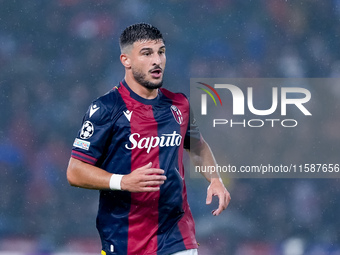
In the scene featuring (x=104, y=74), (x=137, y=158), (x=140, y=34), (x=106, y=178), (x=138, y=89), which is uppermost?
(x=104, y=74)

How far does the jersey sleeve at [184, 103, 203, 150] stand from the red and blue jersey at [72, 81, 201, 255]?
0.90 ft

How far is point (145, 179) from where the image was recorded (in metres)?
2.79

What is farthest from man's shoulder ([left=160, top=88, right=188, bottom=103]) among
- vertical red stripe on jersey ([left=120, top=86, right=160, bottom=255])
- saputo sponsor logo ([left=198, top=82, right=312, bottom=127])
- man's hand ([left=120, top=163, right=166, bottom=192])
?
saputo sponsor logo ([left=198, top=82, right=312, bottom=127])

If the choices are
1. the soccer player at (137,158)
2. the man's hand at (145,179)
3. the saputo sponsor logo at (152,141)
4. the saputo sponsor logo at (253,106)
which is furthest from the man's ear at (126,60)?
the saputo sponsor logo at (253,106)

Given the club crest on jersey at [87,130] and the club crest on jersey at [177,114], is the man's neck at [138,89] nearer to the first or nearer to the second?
the club crest on jersey at [177,114]

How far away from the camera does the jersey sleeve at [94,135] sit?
10.2ft

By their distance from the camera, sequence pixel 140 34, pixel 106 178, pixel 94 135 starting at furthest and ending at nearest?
pixel 140 34 → pixel 94 135 → pixel 106 178

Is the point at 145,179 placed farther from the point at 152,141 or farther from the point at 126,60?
the point at 126,60

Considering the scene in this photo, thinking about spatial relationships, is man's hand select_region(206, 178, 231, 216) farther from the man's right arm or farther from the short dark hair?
the short dark hair

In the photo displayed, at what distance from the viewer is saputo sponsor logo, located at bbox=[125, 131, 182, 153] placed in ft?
10.4

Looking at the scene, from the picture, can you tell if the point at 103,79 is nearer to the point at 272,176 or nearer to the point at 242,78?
the point at 242,78

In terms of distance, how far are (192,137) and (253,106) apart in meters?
3.46

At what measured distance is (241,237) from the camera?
666 cm

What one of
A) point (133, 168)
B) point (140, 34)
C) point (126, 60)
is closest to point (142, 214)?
point (133, 168)
